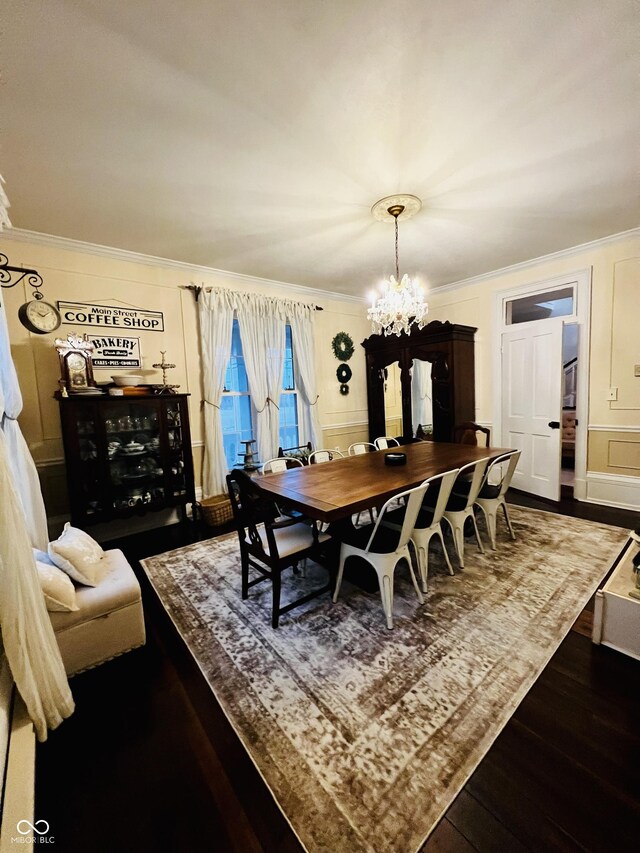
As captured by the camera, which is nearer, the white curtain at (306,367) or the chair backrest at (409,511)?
the chair backrest at (409,511)

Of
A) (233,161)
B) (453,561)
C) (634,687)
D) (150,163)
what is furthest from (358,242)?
(634,687)

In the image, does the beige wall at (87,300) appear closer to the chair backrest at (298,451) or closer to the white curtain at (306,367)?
the white curtain at (306,367)

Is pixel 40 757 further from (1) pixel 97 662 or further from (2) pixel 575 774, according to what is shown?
(2) pixel 575 774

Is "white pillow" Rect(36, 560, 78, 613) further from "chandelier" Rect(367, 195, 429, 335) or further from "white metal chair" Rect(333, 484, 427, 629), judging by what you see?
"chandelier" Rect(367, 195, 429, 335)

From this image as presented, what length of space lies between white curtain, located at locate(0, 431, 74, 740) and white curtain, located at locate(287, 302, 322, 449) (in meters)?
3.62

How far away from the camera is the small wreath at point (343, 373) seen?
17.0 feet

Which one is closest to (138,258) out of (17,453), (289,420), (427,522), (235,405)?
(235,405)

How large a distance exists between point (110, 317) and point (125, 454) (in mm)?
1388

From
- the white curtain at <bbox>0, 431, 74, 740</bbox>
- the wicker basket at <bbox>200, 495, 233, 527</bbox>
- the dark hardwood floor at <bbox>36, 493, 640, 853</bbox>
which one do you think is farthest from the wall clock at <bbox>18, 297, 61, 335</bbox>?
the dark hardwood floor at <bbox>36, 493, 640, 853</bbox>

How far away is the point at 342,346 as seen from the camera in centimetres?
Result: 518

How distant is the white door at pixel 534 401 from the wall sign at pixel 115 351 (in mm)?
4462

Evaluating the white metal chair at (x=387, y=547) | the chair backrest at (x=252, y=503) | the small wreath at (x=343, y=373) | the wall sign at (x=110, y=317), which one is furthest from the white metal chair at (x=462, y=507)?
the wall sign at (x=110, y=317)

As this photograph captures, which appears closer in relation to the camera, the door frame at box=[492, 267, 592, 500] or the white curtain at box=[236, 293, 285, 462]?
the door frame at box=[492, 267, 592, 500]

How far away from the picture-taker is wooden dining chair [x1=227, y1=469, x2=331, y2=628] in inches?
78.3
